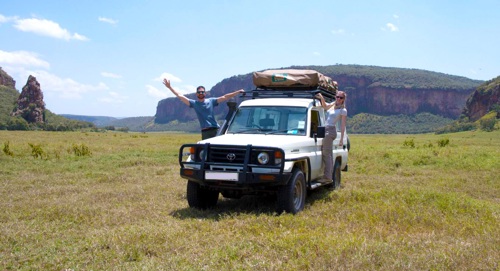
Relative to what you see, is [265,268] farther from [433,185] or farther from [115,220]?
[433,185]

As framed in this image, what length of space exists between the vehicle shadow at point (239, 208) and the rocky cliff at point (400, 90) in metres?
133

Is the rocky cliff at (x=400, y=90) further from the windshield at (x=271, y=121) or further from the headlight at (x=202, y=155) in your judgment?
the headlight at (x=202, y=155)

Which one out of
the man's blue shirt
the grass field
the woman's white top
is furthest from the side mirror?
the man's blue shirt

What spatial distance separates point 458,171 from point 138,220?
36.8 ft

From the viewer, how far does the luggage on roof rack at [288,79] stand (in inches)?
384

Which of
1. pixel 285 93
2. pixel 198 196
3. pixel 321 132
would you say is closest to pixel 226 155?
pixel 198 196

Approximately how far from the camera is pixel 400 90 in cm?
14875

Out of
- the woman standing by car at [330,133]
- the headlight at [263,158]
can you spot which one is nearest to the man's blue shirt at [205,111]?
the woman standing by car at [330,133]

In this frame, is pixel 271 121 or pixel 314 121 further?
pixel 314 121

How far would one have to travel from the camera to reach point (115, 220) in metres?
7.24

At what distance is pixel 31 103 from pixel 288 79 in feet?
373

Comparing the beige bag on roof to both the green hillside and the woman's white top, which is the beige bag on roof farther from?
the green hillside

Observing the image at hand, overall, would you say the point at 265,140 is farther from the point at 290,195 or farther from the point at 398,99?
the point at 398,99

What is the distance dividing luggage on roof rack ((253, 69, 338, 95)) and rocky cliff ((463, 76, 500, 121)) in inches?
3999
